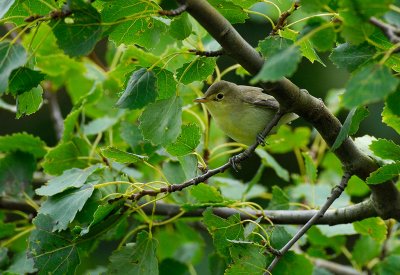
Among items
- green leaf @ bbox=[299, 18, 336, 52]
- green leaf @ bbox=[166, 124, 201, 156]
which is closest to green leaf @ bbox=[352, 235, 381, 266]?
green leaf @ bbox=[166, 124, 201, 156]

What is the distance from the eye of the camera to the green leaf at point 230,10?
5.47 feet

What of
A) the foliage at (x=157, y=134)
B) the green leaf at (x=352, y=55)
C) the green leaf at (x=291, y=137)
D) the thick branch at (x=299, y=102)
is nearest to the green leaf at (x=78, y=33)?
the foliage at (x=157, y=134)

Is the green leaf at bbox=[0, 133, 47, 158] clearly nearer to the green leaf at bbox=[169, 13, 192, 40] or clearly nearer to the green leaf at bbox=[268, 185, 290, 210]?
the green leaf at bbox=[268, 185, 290, 210]

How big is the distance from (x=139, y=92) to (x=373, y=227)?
1.10 metres

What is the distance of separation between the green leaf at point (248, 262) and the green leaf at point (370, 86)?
0.69 metres

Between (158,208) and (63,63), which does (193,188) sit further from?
(63,63)

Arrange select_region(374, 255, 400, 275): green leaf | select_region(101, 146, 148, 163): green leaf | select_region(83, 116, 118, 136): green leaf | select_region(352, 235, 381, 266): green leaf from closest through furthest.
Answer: select_region(101, 146, 148, 163): green leaf → select_region(374, 255, 400, 275): green leaf → select_region(83, 116, 118, 136): green leaf → select_region(352, 235, 381, 266): green leaf

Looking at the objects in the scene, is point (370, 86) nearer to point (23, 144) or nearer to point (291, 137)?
point (23, 144)

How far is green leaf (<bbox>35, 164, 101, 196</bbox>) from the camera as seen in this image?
195cm

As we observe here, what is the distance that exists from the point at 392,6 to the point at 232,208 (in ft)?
3.69

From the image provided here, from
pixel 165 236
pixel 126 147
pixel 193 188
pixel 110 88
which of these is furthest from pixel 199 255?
pixel 193 188

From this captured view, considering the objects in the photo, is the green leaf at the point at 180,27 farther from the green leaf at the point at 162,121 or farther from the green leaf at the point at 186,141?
the green leaf at the point at 186,141

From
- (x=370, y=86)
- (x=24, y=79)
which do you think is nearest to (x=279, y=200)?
(x=24, y=79)

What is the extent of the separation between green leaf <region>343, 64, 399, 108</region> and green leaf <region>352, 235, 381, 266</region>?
1.80 m
